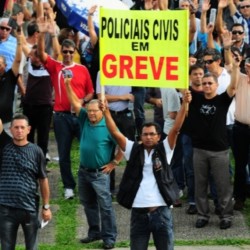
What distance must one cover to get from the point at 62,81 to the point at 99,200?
7.96 ft

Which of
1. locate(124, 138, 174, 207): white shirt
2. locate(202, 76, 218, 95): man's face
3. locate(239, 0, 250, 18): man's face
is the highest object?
locate(239, 0, 250, 18): man's face

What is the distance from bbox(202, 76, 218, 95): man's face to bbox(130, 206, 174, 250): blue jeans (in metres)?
2.52

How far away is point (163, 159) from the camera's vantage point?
1053cm

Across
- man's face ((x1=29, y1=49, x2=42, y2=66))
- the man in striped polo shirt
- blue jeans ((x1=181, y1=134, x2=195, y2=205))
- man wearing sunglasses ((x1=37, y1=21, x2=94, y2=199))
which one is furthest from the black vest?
man's face ((x1=29, y1=49, x2=42, y2=66))

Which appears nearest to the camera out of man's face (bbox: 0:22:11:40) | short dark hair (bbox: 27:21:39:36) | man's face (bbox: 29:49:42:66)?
man's face (bbox: 29:49:42:66)

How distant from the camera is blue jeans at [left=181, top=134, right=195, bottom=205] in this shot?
44.7ft

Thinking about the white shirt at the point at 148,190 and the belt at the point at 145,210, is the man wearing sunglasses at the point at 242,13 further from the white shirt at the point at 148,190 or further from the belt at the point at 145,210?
the belt at the point at 145,210

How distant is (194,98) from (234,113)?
1.05 meters

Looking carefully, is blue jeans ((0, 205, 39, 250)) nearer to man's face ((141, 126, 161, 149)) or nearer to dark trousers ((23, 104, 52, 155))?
man's face ((141, 126, 161, 149))

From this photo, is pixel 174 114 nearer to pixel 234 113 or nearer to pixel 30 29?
pixel 234 113

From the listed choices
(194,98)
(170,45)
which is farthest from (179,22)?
(194,98)

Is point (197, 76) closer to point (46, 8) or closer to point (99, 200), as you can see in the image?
point (99, 200)

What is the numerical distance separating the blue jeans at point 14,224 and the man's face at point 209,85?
3.00 metres

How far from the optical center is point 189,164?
1363 cm
